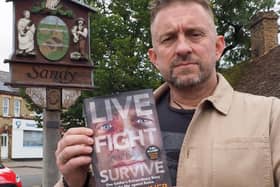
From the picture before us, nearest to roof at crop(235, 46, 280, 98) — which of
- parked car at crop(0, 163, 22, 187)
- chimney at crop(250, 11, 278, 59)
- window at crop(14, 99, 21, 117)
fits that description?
chimney at crop(250, 11, 278, 59)

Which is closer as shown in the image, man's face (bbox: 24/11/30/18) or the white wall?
man's face (bbox: 24/11/30/18)

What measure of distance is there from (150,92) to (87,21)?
555 centimetres

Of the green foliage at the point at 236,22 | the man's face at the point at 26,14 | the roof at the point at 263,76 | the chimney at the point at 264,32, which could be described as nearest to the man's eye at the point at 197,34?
the man's face at the point at 26,14

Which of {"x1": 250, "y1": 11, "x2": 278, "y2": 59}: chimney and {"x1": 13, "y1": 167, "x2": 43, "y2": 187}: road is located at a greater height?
{"x1": 250, "y1": 11, "x2": 278, "y2": 59}: chimney

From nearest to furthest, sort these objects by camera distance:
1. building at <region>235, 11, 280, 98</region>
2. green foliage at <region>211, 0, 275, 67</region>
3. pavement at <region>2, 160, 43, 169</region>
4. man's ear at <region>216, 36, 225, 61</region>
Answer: man's ear at <region>216, 36, 225, 61</region> < building at <region>235, 11, 280, 98</region> < green foliage at <region>211, 0, 275, 67</region> < pavement at <region>2, 160, 43, 169</region>

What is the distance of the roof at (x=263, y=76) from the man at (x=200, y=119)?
31.8 ft

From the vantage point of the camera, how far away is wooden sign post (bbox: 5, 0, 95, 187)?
6.56m

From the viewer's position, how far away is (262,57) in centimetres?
1503

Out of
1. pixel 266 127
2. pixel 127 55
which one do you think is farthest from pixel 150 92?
pixel 127 55

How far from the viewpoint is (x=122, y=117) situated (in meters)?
1.82

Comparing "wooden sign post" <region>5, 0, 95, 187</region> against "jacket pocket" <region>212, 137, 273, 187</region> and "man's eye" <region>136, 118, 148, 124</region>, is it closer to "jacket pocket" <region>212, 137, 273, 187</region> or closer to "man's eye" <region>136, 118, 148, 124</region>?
"man's eye" <region>136, 118, 148, 124</region>

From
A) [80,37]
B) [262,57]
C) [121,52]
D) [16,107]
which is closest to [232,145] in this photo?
[80,37]

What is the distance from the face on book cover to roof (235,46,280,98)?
393 inches

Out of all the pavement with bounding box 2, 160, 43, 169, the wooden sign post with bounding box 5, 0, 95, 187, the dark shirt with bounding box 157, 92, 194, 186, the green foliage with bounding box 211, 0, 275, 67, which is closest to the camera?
the dark shirt with bounding box 157, 92, 194, 186
